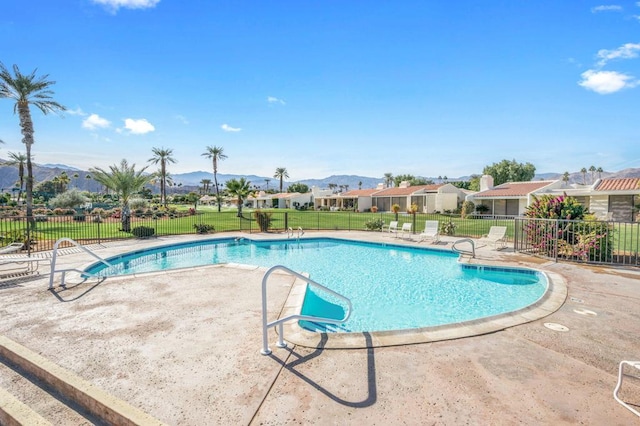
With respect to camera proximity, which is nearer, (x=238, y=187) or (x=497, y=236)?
(x=497, y=236)

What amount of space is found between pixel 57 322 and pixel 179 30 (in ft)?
36.9

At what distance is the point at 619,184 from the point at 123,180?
35.6 meters

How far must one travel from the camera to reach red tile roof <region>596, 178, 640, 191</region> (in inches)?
901

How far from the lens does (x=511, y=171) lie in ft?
189

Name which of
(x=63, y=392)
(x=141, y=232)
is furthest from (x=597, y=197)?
(x=63, y=392)

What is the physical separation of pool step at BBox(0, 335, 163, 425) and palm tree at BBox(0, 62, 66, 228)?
21488 millimetres

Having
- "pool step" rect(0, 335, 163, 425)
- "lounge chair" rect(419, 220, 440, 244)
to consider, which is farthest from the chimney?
"pool step" rect(0, 335, 163, 425)

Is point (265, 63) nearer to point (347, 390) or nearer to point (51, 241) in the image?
point (51, 241)

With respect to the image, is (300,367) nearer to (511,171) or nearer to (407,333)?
(407,333)

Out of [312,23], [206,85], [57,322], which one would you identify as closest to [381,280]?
[57,322]

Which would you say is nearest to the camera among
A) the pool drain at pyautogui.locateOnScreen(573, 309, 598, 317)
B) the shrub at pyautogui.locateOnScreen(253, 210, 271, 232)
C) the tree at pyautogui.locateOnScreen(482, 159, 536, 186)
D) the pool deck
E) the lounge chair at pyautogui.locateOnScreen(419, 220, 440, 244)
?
the pool deck

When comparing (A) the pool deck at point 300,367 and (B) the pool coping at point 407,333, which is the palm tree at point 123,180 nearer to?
(A) the pool deck at point 300,367

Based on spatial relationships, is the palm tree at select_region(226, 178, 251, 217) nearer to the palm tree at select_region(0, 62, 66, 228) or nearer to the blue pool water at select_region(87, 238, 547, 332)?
the palm tree at select_region(0, 62, 66, 228)

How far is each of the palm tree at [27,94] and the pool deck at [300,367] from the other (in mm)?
21342
